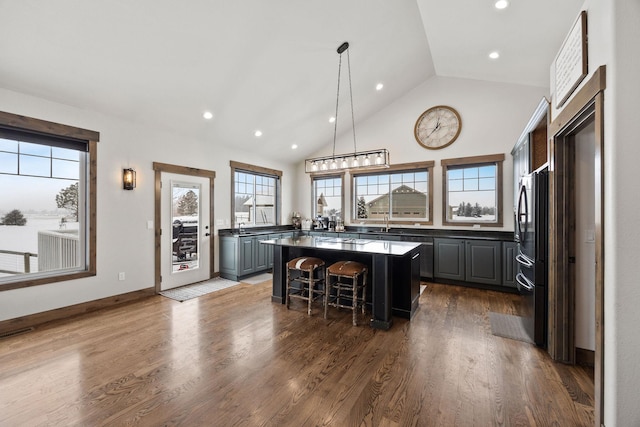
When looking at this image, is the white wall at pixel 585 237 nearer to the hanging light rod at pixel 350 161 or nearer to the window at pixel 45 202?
the hanging light rod at pixel 350 161

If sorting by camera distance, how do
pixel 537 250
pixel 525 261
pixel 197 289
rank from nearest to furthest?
pixel 537 250 → pixel 525 261 → pixel 197 289

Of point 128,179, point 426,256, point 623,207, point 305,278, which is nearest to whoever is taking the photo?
point 623,207

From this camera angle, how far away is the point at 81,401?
2.01 meters

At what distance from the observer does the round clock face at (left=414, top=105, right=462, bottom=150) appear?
5.48 metres

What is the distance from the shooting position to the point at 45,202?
11.8ft

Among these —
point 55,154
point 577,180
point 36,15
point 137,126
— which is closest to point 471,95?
point 577,180

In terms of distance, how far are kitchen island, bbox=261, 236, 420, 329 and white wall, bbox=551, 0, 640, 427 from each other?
173 centimetres

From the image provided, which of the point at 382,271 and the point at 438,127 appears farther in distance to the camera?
the point at 438,127

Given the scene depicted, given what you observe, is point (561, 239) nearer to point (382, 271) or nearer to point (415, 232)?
point (382, 271)

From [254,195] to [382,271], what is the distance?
405 centimetres

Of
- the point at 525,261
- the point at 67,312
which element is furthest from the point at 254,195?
the point at 525,261

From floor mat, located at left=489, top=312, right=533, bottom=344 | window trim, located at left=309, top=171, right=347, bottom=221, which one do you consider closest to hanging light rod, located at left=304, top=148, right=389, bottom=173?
floor mat, located at left=489, top=312, right=533, bottom=344

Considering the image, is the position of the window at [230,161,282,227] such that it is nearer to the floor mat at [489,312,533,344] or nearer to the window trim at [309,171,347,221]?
the window trim at [309,171,347,221]

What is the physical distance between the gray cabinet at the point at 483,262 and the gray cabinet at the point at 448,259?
9cm
